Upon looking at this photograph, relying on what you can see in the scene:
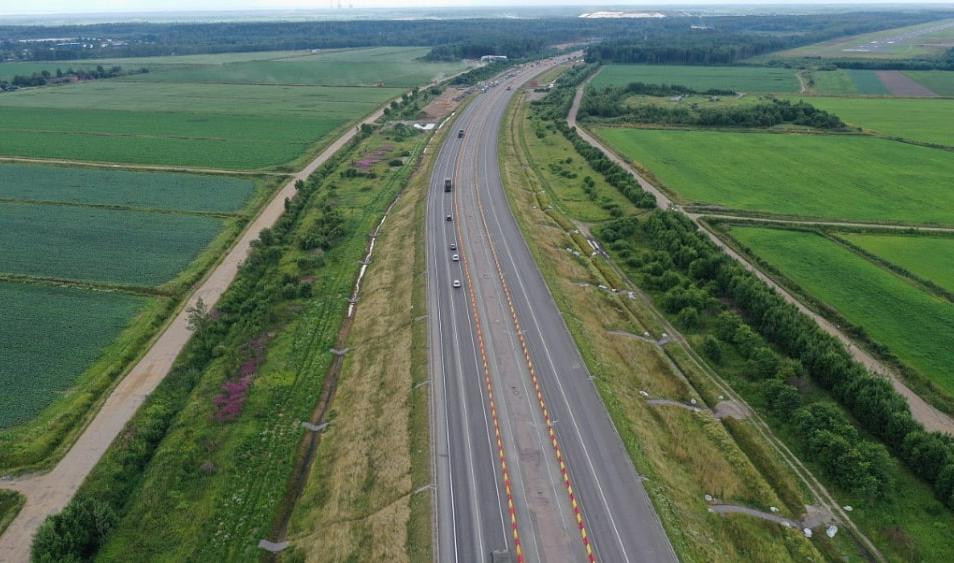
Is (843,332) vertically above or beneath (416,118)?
beneath

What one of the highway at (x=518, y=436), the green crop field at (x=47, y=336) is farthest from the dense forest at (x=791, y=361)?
the green crop field at (x=47, y=336)

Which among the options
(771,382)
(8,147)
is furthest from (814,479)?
(8,147)

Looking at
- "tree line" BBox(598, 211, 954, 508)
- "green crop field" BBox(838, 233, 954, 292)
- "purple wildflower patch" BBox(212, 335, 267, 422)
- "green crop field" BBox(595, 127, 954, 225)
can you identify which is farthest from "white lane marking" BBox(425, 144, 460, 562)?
"green crop field" BBox(838, 233, 954, 292)

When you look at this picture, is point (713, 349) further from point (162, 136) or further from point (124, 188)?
point (162, 136)

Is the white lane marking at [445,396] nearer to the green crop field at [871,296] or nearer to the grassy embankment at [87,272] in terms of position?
the grassy embankment at [87,272]

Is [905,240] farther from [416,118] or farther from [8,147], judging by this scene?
[8,147]

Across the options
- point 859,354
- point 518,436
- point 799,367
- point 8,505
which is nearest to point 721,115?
point 859,354

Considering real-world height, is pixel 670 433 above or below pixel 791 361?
below
